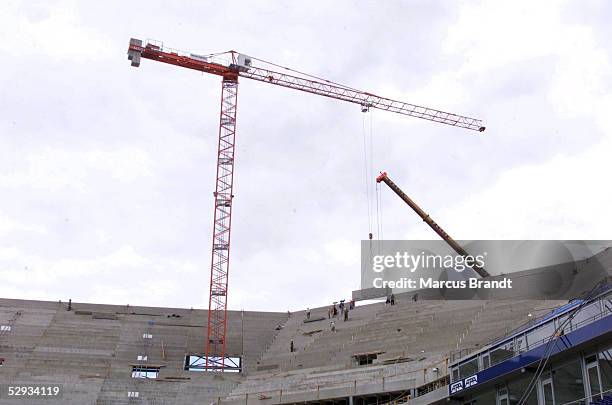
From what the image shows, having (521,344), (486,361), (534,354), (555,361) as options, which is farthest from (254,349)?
(555,361)

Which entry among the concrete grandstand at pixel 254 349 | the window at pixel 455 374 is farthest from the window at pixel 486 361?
the concrete grandstand at pixel 254 349

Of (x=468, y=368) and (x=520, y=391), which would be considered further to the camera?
(x=468, y=368)

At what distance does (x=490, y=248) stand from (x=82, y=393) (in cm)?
5729

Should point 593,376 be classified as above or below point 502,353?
below

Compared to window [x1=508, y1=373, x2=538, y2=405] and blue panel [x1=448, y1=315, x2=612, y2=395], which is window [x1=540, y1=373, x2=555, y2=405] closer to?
window [x1=508, y1=373, x2=538, y2=405]

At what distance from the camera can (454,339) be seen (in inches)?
2507

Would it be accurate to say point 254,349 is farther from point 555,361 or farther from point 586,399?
point 586,399

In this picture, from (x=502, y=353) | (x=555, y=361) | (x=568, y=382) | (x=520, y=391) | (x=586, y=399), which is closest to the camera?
(x=586, y=399)

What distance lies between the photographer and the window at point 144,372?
69.8 meters

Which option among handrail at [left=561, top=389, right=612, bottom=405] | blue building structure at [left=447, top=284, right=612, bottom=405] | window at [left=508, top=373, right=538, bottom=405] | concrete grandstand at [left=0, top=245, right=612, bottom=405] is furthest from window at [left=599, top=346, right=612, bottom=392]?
concrete grandstand at [left=0, top=245, right=612, bottom=405]

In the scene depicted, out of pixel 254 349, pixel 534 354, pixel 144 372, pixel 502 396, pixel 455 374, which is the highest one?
pixel 254 349

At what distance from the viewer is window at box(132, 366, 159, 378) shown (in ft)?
229

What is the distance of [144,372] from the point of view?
70.4 m

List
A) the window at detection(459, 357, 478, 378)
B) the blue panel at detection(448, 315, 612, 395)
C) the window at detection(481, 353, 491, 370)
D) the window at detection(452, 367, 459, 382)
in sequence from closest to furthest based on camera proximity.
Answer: the blue panel at detection(448, 315, 612, 395)
the window at detection(481, 353, 491, 370)
the window at detection(459, 357, 478, 378)
the window at detection(452, 367, 459, 382)
